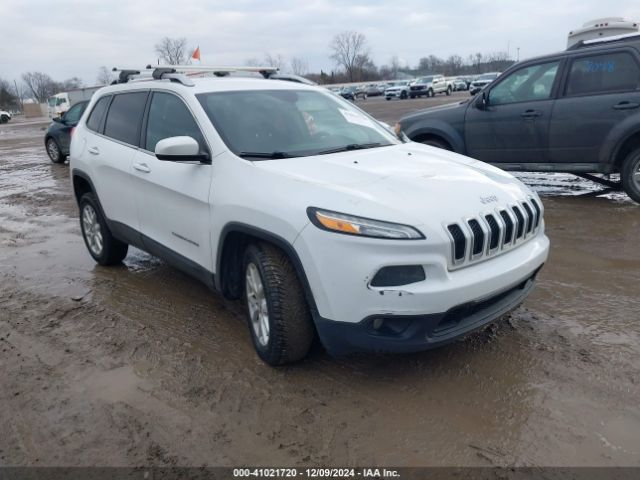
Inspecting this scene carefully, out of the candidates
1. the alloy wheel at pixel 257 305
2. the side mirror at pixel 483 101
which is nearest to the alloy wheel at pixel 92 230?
the alloy wheel at pixel 257 305

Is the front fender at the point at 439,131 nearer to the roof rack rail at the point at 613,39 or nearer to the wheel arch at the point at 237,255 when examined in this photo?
the roof rack rail at the point at 613,39

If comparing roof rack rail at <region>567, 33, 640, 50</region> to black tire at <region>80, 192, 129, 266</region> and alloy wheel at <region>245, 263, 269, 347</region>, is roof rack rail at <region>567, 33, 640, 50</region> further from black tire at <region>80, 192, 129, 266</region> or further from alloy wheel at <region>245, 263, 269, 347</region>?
black tire at <region>80, 192, 129, 266</region>

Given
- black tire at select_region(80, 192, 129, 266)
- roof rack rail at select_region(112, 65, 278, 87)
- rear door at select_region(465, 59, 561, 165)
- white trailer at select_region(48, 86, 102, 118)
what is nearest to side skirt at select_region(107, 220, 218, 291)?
black tire at select_region(80, 192, 129, 266)

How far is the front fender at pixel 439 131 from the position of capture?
789 cm

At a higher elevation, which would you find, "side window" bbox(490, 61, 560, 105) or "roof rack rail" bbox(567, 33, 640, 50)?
"roof rack rail" bbox(567, 33, 640, 50)

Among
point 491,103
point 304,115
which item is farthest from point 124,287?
point 491,103

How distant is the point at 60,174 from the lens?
12844mm

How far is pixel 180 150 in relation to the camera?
3.59m

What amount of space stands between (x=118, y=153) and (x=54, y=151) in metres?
11.5

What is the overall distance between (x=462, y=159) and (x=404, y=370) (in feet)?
5.40

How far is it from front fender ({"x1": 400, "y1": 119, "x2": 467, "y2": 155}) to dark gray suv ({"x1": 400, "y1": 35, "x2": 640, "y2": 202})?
14 millimetres

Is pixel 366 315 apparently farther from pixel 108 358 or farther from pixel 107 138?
pixel 107 138

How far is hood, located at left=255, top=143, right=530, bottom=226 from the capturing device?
294cm

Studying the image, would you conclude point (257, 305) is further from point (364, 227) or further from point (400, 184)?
point (400, 184)
